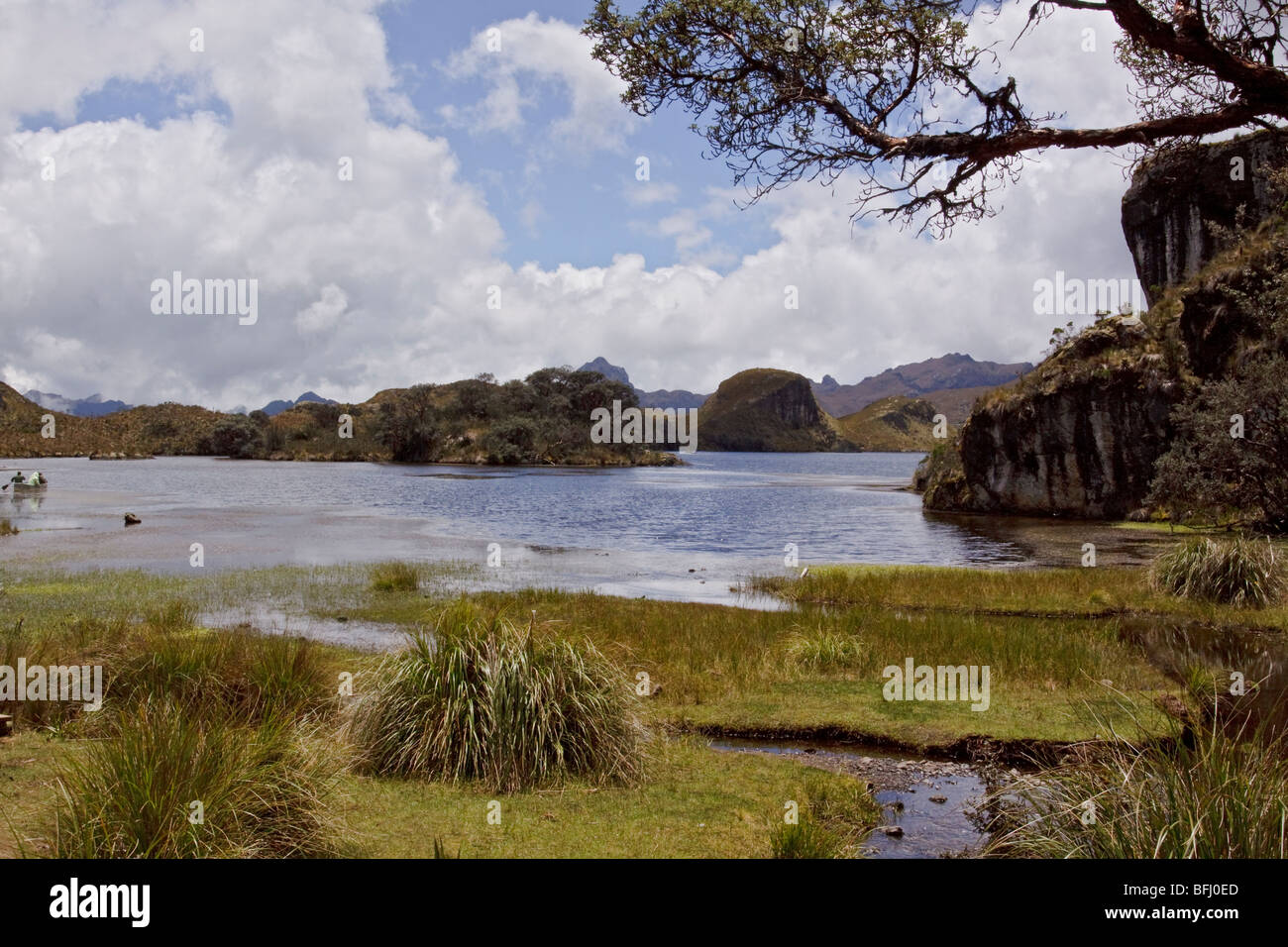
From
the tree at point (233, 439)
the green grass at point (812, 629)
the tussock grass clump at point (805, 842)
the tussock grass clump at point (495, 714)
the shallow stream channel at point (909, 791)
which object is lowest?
the shallow stream channel at point (909, 791)

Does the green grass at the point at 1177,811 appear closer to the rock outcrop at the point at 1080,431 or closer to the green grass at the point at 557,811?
the green grass at the point at 557,811

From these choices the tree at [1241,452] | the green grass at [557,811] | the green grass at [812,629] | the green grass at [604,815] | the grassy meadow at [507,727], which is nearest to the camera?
the grassy meadow at [507,727]

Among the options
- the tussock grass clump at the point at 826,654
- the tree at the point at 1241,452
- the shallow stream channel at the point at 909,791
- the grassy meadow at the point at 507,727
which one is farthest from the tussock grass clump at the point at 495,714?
the tree at the point at 1241,452

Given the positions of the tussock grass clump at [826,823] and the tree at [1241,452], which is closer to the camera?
the tussock grass clump at [826,823]

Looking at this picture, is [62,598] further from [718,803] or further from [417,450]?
[417,450]

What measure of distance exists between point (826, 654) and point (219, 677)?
9784mm

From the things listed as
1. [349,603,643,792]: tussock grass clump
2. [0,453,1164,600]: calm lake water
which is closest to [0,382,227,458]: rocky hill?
[0,453,1164,600]: calm lake water

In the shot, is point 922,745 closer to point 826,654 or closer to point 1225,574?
point 826,654

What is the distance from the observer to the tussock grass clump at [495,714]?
9.30 meters

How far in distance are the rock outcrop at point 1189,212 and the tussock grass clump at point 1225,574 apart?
2557cm

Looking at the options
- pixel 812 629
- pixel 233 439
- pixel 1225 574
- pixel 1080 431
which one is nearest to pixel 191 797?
pixel 812 629

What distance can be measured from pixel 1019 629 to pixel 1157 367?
33706 millimetres

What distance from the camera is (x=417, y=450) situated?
153m

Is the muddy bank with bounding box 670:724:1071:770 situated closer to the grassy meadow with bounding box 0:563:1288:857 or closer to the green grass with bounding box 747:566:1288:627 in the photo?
the grassy meadow with bounding box 0:563:1288:857
